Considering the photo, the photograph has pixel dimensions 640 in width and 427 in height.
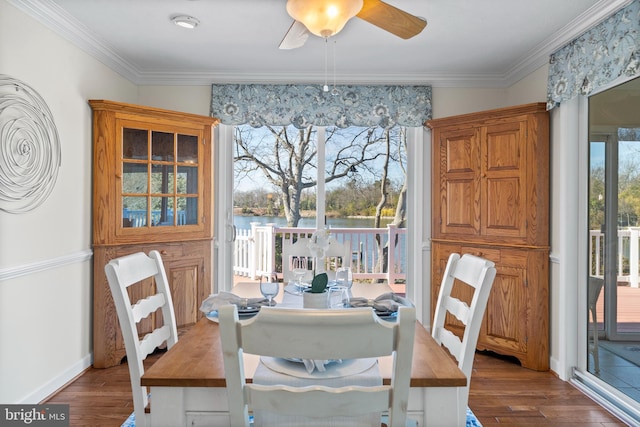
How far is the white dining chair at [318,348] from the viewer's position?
859mm

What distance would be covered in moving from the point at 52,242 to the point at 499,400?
123 inches

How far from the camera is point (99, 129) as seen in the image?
3.29m

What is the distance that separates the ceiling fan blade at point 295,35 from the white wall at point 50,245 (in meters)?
1.58

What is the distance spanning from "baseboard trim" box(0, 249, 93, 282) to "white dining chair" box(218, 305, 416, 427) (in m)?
2.11

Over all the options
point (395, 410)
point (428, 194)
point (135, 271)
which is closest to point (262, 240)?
point (428, 194)

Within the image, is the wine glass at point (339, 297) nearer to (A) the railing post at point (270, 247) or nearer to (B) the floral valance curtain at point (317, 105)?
(B) the floral valance curtain at point (317, 105)

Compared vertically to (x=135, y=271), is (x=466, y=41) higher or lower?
higher

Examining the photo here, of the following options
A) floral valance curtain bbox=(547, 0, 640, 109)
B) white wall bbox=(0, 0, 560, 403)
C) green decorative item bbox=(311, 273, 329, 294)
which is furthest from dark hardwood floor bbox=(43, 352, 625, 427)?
floral valance curtain bbox=(547, 0, 640, 109)

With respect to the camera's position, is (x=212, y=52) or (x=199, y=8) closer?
(x=199, y=8)

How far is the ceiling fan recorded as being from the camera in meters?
1.84

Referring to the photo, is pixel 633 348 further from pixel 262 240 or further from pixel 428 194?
pixel 262 240

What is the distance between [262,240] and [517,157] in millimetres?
3415

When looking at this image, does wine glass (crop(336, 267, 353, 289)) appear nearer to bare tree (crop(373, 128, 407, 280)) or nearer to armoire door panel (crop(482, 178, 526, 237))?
armoire door panel (crop(482, 178, 526, 237))

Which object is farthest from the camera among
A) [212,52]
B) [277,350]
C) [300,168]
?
[300,168]
